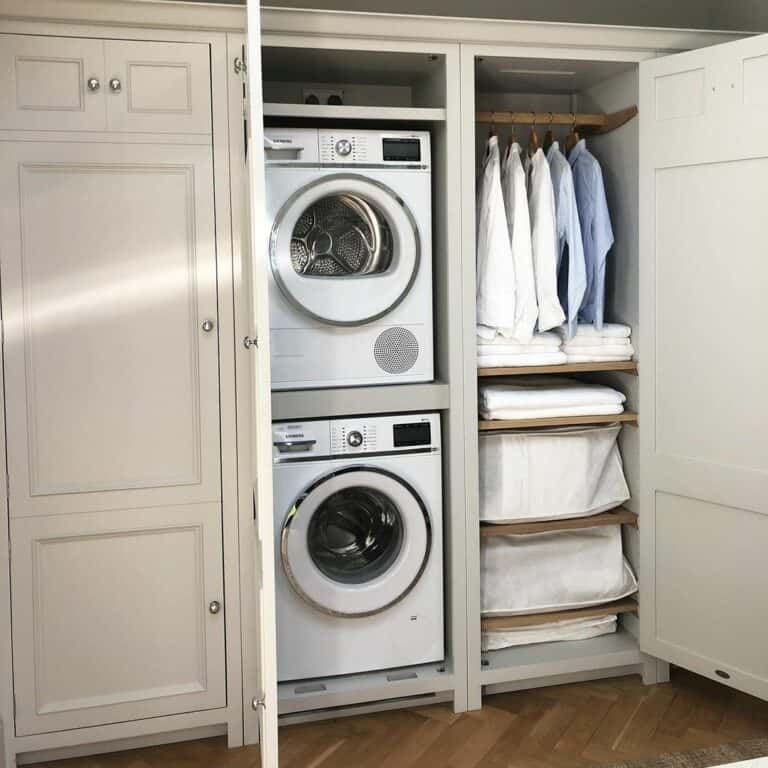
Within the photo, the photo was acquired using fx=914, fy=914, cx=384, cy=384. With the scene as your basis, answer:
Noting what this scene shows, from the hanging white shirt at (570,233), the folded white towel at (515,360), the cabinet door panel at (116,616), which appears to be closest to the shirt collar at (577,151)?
the hanging white shirt at (570,233)

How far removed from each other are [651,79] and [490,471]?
4.24ft

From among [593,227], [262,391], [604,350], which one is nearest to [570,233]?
[593,227]

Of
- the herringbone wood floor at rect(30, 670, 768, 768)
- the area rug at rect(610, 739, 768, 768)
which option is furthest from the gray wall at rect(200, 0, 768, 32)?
the area rug at rect(610, 739, 768, 768)

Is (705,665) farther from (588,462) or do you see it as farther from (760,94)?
(760,94)

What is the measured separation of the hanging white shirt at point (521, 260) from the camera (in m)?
2.81

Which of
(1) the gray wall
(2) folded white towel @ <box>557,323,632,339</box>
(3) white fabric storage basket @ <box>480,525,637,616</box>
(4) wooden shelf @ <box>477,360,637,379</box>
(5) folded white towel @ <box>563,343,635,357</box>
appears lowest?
(3) white fabric storage basket @ <box>480,525,637,616</box>

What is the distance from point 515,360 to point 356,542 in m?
0.76

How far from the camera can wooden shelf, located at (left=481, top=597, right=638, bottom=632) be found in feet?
9.54

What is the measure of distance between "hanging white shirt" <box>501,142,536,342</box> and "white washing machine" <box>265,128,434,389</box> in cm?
28

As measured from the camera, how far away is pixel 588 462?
9.75ft

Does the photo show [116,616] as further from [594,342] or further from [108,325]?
[594,342]

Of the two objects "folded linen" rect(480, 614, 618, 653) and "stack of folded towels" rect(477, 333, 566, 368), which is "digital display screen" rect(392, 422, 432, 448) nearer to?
"stack of folded towels" rect(477, 333, 566, 368)

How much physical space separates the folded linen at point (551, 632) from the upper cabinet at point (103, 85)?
1801 mm

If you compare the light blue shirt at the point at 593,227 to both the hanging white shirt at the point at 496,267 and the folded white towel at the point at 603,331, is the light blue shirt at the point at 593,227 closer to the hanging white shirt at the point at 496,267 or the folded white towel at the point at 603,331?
the folded white towel at the point at 603,331
